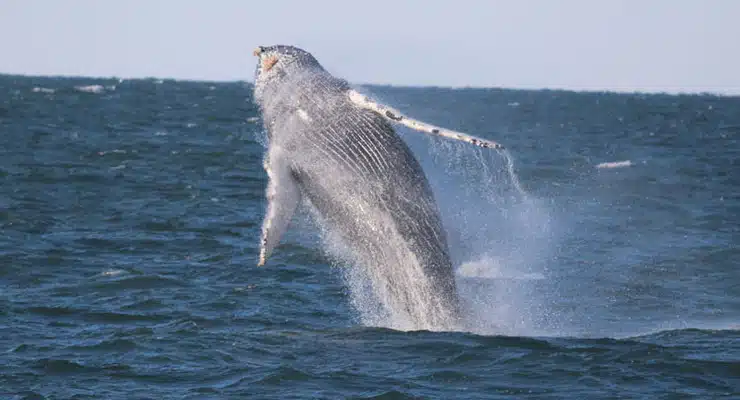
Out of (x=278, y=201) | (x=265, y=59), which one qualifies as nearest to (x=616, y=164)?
(x=265, y=59)

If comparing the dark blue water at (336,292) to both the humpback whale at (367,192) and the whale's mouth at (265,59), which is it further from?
the whale's mouth at (265,59)

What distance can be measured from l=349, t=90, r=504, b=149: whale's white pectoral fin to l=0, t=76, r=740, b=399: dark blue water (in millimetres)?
876

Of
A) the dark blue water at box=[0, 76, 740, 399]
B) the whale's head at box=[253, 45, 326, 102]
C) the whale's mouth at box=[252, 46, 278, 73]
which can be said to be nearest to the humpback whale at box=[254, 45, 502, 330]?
the whale's head at box=[253, 45, 326, 102]

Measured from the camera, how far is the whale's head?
1394cm

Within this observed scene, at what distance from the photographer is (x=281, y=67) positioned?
555 inches

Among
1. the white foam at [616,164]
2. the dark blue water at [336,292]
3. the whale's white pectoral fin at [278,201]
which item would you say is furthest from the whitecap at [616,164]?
the whale's white pectoral fin at [278,201]

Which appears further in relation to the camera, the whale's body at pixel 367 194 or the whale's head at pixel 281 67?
the whale's head at pixel 281 67

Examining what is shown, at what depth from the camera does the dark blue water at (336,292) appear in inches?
482

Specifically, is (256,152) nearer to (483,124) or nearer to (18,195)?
(18,195)

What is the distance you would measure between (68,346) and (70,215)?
12636 millimetres

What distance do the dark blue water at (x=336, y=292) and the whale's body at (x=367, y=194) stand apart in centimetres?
55

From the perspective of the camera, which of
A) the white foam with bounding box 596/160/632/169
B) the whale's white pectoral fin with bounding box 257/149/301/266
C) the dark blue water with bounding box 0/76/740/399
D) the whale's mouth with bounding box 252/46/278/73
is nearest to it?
the dark blue water with bounding box 0/76/740/399

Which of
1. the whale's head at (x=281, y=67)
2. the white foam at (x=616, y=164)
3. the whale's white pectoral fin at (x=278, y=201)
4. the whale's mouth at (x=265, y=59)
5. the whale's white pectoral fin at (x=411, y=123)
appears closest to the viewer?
the whale's white pectoral fin at (x=411, y=123)

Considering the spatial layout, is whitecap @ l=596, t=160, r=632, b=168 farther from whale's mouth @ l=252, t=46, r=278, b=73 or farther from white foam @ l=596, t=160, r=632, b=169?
whale's mouth @ l=252, t=46, r=278, b=73
